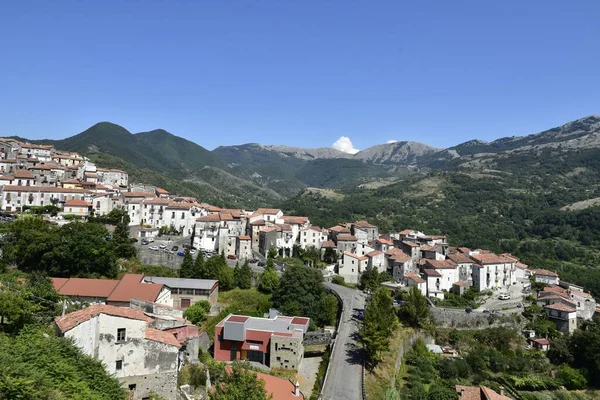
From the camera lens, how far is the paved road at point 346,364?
2744 centimetres

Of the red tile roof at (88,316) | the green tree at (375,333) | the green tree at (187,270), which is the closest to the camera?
the red tile roof at (88,316)

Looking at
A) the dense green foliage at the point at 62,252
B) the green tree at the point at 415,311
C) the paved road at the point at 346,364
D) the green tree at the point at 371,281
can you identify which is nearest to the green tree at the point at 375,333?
the paved road at the point at 346,364

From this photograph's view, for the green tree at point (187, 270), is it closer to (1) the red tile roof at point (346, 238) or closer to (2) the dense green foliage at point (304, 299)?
(2) the dense green foliage at point (304, 299)

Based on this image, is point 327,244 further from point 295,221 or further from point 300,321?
point 300,321

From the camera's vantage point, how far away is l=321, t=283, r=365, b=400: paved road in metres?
27.4

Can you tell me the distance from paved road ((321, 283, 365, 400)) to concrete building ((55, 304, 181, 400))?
1160 cm

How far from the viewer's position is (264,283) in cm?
4344

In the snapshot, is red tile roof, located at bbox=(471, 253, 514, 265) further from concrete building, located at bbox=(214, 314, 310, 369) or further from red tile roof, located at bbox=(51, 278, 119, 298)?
red tile roof, located at bbox=(51, 278, 119, 298)

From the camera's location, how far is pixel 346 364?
31.6 meters

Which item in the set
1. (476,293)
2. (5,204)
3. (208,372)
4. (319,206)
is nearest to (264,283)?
(208,372)

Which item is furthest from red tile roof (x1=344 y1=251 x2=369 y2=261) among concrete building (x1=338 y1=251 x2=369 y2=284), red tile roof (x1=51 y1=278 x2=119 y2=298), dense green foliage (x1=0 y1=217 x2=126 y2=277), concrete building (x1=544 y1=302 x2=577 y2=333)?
red tile roof (x1=51 y1=278 x2=119 y2=298)

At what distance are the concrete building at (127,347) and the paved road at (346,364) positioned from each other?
1160 centimetres

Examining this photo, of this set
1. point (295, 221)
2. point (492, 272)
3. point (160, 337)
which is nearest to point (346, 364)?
point (160, 337)

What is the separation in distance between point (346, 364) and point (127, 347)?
18.4 m
